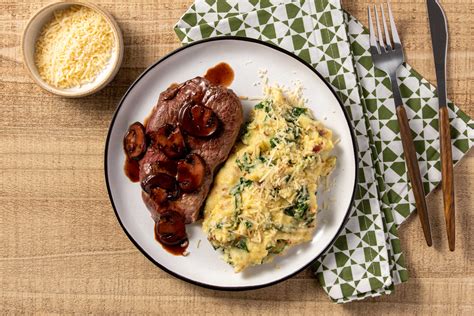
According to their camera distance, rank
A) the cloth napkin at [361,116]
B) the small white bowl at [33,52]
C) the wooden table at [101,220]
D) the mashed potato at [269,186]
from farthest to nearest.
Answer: the wooden table at [101,220] < the cloth napkin at [361,116] < the small white bowl at [33,52] < the mashed potato at [269,186]

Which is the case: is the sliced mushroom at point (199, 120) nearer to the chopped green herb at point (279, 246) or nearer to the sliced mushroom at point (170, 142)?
the sliced mushroom at point (170, 142)

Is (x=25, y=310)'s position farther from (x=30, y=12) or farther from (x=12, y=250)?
(x=30, y=12)

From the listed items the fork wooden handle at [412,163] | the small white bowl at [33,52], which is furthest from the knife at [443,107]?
the small white bowl at [33,52]

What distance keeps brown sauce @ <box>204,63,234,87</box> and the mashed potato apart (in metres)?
0.36

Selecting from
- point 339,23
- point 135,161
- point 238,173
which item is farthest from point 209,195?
point 339,23

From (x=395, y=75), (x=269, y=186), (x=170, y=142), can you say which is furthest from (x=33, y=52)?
(x=395, y=75)

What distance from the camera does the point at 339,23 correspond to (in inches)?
169

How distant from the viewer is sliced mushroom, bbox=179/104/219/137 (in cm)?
400

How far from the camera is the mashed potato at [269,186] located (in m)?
3.93

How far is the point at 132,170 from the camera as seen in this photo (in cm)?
438

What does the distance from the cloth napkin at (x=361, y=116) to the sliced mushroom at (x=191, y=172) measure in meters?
1.09

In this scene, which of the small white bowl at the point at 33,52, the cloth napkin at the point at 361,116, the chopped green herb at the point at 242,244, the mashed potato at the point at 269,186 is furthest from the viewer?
the cloth napkin at the point at 361,116

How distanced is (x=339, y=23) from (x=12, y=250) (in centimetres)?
353

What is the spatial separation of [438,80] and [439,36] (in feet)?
1.27
